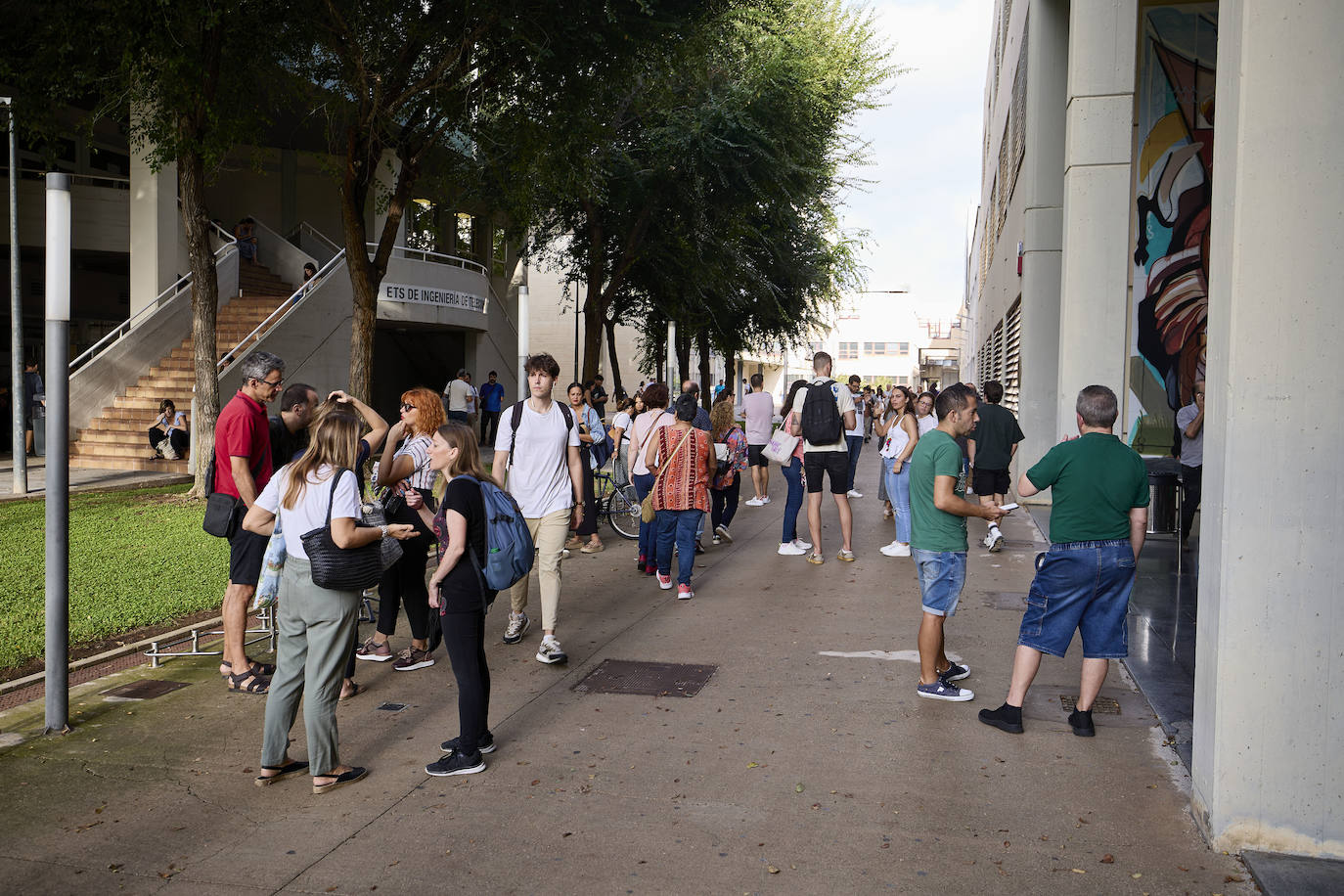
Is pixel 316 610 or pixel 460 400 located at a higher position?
pixel 460 400

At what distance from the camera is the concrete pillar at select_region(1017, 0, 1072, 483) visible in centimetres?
1678

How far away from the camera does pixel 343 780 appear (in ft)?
15.9

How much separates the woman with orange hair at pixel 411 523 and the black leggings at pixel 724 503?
5570 mm

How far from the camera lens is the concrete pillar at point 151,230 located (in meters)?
21.2

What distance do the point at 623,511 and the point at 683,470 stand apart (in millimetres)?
3878

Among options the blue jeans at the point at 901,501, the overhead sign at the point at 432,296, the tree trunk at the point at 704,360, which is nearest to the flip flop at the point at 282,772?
the blue jeans at the point at 901,501

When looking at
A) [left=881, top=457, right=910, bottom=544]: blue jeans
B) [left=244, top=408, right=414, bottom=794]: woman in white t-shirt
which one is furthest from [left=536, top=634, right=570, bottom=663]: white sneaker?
[left=881, top=457, right=910, bottom=544]: blue jeans

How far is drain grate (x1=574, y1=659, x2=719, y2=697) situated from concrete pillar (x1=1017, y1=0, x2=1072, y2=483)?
36.0 feet

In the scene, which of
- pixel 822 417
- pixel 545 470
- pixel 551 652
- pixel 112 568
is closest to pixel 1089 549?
pixel 551 652

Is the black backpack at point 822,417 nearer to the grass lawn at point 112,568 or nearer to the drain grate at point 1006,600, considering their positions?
the drain grate at point 1006,600

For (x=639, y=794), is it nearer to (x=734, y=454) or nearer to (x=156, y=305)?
(x=734, y=454)

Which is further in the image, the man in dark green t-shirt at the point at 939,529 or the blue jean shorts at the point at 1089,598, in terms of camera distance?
the man in dark green t-shirt at the point at 939,529

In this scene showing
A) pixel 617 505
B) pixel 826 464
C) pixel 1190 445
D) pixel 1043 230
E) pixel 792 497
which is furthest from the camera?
pixel 1043 230

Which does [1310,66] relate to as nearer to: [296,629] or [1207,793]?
[1207,793]
